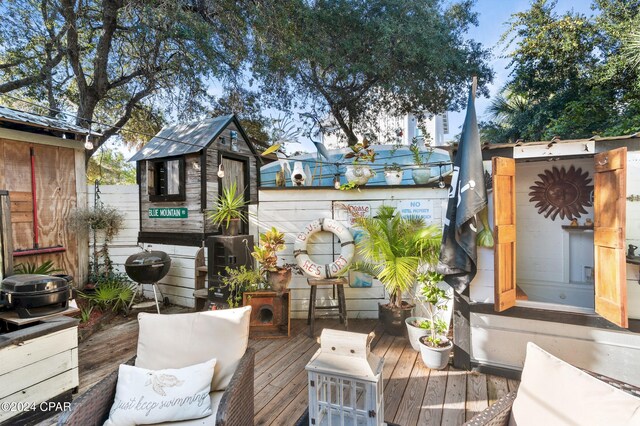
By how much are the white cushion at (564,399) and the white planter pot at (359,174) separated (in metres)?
2.83

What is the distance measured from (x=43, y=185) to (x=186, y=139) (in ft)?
6.46

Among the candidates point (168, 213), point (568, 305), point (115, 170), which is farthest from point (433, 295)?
point (115, 170)

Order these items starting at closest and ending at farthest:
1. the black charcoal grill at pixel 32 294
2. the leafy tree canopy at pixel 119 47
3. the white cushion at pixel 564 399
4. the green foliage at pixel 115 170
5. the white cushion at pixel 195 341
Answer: the white cushion at pixel 564 399 < the white cushion at pixel 195 341 < the black charcoal grill at pixel 32 294 < the leafy tree canopy at pixel 119 47 < the green foliage at pixel 115 170

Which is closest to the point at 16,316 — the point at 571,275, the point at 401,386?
the point at 401,386

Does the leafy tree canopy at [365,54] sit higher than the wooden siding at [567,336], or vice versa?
the leafy tree canopy at [365,54]

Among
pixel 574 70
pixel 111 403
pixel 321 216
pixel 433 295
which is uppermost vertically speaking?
pixel 574 70

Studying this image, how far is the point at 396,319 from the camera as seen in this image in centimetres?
352

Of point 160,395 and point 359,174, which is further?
point 359,174

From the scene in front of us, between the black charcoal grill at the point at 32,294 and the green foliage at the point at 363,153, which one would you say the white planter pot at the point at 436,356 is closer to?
the green foliage at the point at 363,153

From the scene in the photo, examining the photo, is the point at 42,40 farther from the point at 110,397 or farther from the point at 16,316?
the point at 110,397

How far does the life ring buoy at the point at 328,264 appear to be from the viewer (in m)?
3.66

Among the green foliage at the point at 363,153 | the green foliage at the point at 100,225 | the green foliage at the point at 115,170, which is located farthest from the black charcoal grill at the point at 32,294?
the green foliage at the point at 115,170

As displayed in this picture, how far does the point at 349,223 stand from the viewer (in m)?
4.09

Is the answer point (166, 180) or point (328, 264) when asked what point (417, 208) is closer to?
point (328, 264)
